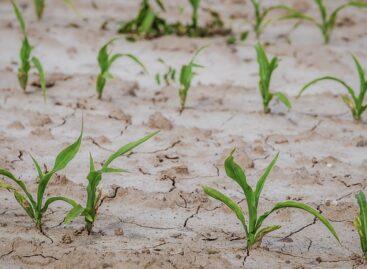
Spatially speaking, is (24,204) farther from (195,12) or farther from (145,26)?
(195,12)

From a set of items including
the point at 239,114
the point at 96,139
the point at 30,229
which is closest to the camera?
the point at 30,229

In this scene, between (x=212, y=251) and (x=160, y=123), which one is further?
(x=160, y=123)

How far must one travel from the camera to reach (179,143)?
8.87ft

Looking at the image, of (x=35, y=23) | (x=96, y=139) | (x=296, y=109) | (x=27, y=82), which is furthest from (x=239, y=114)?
(x=35, y=23)

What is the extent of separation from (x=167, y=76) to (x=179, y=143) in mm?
808

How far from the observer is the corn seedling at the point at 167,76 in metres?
3.25

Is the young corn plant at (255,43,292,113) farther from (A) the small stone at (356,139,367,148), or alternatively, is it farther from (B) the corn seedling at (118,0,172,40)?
(B) the corn seedling at (118,0,172,40)

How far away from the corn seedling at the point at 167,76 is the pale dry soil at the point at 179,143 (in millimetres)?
68

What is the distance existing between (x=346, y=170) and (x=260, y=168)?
40cm

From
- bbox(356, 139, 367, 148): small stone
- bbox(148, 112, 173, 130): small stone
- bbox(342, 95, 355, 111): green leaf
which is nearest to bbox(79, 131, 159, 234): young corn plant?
bbox(148, 112, 173, 130): small stone

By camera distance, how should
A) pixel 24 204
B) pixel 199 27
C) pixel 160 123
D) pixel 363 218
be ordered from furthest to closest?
pixel 199 27, pixel 160 123, pixel 24 204, pixel 363 218

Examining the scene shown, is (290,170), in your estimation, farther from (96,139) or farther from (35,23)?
(35,23)

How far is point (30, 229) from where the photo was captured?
195 cm

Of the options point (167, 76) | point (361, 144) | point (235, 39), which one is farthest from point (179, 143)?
point (235, 39)
